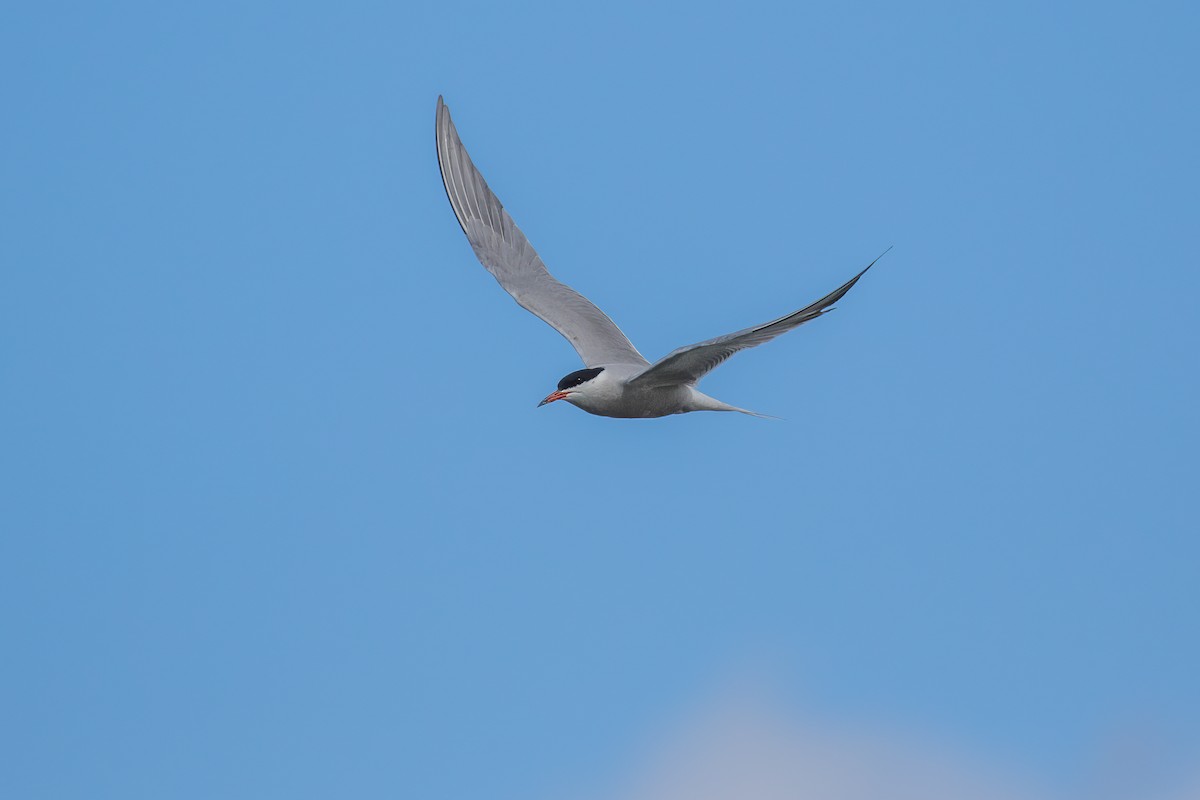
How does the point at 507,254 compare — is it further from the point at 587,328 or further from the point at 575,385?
the point at 575,385

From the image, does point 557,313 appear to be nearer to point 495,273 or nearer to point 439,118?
point 495,273

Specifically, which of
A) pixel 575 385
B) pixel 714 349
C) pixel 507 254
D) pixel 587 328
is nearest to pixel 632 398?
pixel 575 385

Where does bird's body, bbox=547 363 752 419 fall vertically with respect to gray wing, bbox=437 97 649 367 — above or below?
below

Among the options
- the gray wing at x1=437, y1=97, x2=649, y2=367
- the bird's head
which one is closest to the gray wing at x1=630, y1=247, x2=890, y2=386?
the bird's head

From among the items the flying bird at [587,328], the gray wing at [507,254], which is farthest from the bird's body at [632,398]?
the gray wing at [507,254]

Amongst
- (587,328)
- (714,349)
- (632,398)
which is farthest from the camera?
(587,328)

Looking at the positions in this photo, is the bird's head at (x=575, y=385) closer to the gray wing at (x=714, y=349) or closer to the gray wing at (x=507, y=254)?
the gray wing at (x=714, y=349)

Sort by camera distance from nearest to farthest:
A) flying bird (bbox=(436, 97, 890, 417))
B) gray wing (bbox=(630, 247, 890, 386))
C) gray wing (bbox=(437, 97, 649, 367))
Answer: gray wing (bbox=(630, 247, 890, 386)) < flying bird (bbox=(436, 97, 890, 417)) < gray wing (bbox=(437, 97, 649, 367))

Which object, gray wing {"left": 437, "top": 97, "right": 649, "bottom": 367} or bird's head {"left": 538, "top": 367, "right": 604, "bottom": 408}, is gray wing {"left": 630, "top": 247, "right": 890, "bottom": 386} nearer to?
bird's head {"left": 538, "top": 367, "right": 604, "bottom": 408}

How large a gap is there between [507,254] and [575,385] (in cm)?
391

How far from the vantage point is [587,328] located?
15992 millimetres

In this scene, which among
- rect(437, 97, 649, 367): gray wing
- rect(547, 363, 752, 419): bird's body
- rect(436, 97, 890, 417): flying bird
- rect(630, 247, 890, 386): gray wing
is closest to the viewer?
rect(630, 247, 890, 386): gray wing

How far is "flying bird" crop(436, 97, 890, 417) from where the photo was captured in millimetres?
12633

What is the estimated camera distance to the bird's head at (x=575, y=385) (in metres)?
13.7
